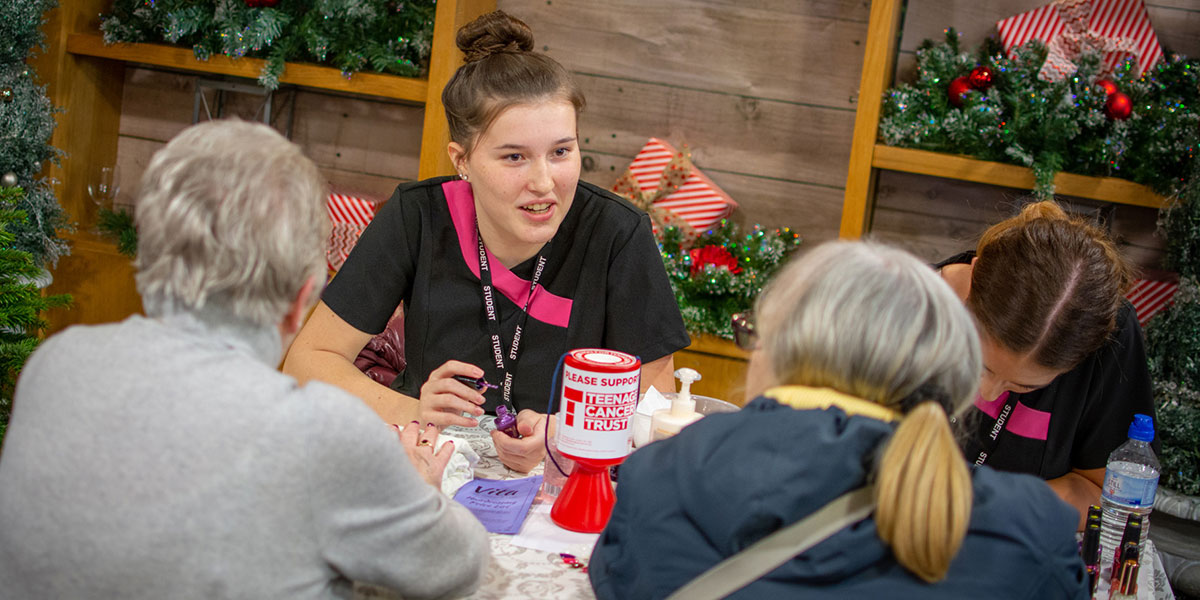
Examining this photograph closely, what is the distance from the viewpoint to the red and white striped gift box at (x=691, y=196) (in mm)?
3199

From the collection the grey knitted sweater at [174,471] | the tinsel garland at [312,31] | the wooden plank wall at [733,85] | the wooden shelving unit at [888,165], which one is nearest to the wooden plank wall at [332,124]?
the tinsel garland at [312,31]

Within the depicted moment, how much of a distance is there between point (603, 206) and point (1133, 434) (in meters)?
1.11

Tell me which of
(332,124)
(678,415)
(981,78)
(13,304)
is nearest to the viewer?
(678,415)

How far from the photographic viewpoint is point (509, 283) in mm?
2062

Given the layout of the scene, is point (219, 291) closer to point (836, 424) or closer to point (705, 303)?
point (836, 424)

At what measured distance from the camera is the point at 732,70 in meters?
3.31

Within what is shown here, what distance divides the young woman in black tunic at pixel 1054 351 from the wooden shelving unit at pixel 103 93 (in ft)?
5.75

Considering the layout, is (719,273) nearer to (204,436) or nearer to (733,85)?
(733,85)

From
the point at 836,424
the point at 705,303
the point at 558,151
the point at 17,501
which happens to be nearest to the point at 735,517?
the point at 836,424

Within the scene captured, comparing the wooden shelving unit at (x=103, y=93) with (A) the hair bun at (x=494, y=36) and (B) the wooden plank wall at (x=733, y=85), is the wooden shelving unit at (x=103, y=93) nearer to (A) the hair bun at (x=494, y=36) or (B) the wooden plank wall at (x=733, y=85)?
(B) the wooden plank wall at (x=733, y=85)

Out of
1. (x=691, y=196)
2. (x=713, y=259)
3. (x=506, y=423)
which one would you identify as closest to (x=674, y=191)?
(x=691, y=196)

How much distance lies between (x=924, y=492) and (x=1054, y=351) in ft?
2.89

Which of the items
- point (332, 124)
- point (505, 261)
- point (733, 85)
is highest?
point (733, 85)

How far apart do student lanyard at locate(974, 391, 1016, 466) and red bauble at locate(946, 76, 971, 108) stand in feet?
4.26
